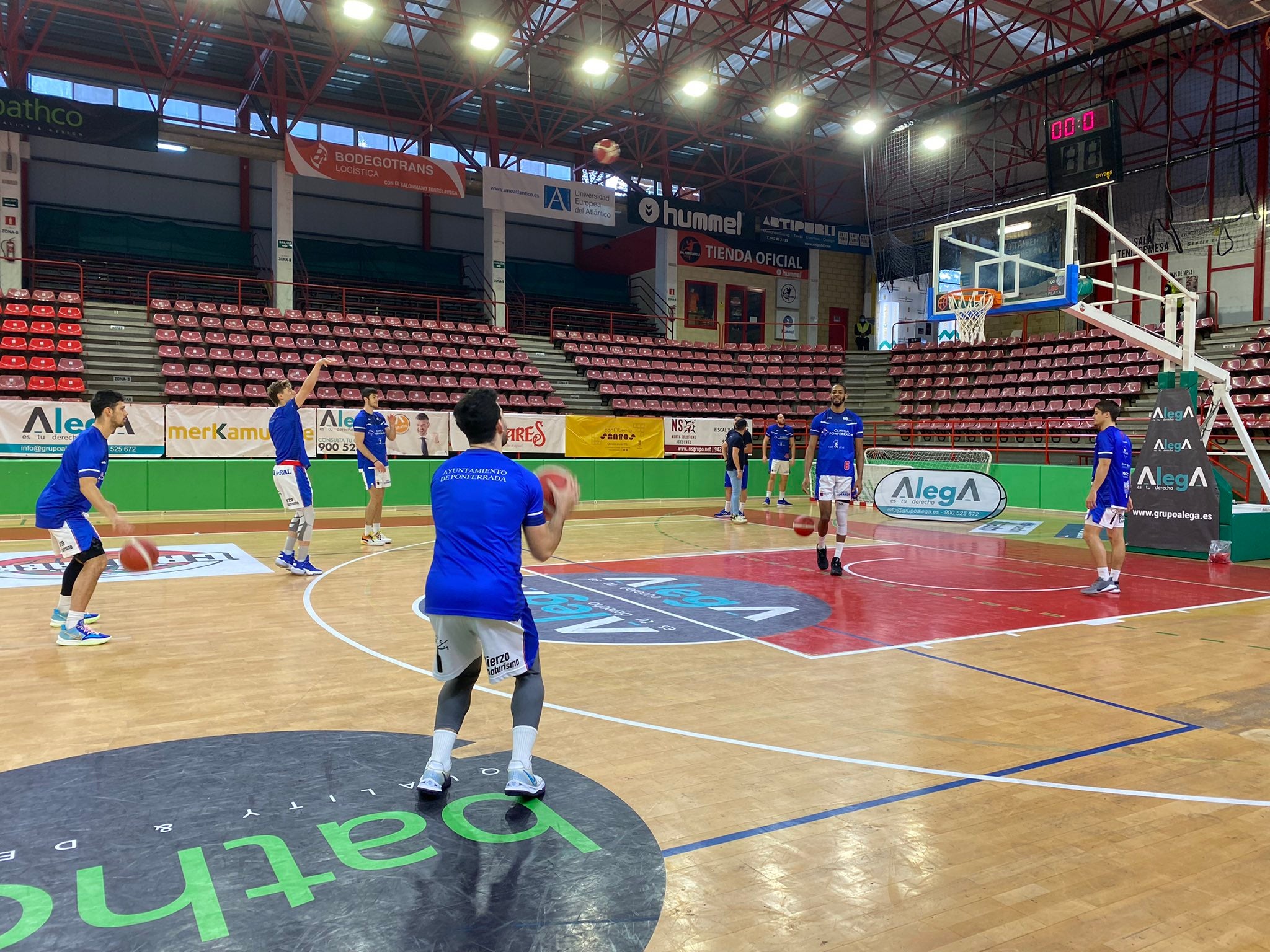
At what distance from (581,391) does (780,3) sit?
36.7 feet

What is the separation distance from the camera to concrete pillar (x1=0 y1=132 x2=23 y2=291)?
2100cm

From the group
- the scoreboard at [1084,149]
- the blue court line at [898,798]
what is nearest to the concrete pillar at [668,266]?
the scoreboard at [1084,149]

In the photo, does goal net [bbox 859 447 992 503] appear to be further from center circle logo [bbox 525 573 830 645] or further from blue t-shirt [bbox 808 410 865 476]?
center circle logo [bbox 525 573 830 645]

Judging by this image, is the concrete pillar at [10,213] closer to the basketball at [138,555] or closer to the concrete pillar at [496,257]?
the concrete pillar at [496,257]

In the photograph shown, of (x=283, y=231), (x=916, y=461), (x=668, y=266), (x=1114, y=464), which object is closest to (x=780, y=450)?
(x=916, y=461)

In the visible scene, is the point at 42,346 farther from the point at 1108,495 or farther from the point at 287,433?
the point at 1108,495

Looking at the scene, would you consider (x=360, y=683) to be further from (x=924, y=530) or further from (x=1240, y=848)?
(x=924, y=530)

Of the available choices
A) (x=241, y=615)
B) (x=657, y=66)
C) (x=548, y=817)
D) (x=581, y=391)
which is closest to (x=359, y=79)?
(x=657, y=66)

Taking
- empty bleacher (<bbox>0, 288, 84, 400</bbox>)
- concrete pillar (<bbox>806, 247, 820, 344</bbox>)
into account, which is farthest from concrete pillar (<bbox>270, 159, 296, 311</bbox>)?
concrete pillar (<bbox>806, 247, 820, 344</bbox>)

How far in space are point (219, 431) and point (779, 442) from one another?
1241 centimetres

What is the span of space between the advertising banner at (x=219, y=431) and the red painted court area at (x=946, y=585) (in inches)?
388

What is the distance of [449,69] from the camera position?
2600cm

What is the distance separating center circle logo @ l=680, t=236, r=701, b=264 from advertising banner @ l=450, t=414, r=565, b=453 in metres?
12.9

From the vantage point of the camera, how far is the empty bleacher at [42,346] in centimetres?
1700
